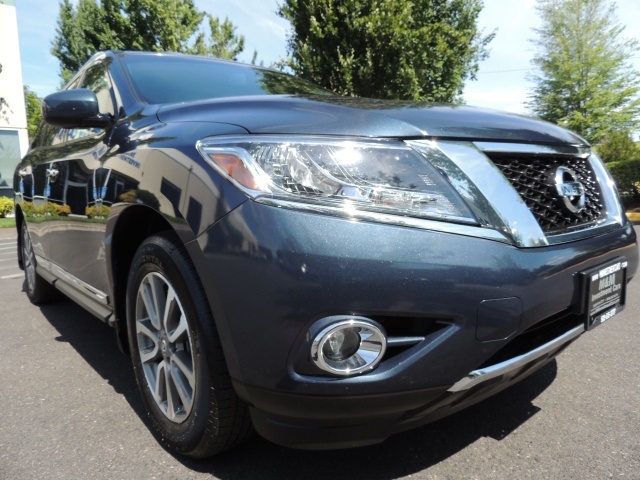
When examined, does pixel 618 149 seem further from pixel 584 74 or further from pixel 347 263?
pixel 347 263

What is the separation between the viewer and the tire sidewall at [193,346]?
62.3 inches

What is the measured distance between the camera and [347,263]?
4.29ft

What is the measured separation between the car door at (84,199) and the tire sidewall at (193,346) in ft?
1.41

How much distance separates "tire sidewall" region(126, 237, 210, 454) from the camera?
5.19ft

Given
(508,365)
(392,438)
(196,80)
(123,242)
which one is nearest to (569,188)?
(508,365)

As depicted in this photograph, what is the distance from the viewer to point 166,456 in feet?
6.10

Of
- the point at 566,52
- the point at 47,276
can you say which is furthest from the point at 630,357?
the point at 566,52

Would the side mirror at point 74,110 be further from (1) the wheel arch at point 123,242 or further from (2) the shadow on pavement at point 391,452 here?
(2) the shadow on pavement at point 391,452

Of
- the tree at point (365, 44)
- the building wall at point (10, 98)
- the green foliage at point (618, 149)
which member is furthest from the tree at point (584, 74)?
the building wall at point (10, 98)

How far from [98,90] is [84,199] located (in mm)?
681

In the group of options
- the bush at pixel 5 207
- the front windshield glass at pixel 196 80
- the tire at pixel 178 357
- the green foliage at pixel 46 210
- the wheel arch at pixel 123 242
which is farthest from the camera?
the bush at pixel 5 207

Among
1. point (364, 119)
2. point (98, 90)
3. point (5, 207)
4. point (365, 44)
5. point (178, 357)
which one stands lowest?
Result: point (5, 207)

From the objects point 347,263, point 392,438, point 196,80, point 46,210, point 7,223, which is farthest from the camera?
point 7,223

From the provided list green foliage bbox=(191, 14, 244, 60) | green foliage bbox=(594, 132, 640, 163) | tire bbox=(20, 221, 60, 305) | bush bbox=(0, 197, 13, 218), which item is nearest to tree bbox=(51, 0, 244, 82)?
green foliage bbox=(191, 14, 244, 60)
